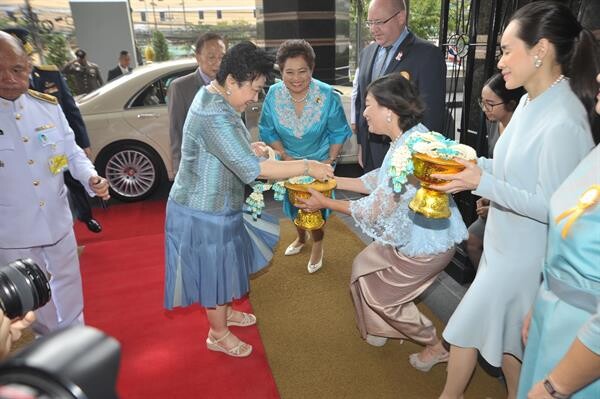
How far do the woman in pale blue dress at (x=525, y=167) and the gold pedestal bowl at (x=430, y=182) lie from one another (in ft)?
0.10

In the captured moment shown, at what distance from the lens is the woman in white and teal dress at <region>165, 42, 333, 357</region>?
172 cm

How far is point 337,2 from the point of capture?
21.4 ft

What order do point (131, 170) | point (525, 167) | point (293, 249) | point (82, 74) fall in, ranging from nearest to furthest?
point (525, 167), point (293, 249), point (131, 170), point (82, 74)

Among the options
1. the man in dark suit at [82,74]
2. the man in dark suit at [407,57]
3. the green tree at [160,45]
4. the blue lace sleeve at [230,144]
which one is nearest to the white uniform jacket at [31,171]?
the blue lace sleeve at [230,144]

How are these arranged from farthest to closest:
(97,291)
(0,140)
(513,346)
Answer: (97,291) → (0,140) → (513,346)

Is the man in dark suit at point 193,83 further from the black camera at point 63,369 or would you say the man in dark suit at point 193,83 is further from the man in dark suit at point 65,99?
the black camera at point 63,369

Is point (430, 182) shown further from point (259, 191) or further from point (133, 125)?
point (133, 125)

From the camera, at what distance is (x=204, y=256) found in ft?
6.41

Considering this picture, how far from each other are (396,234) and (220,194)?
32.2 inches

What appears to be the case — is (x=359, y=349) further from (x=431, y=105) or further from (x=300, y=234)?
(x=431, y=105)

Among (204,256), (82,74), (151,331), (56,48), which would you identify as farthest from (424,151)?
(56,48)

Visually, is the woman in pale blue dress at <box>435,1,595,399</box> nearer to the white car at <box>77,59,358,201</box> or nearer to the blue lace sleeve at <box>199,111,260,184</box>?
the blue lace sleeve at <box>199,111,260,184</box>

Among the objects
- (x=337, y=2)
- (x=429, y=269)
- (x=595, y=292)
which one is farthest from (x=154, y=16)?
(x=595, y=292)

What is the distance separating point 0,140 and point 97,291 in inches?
56.6
